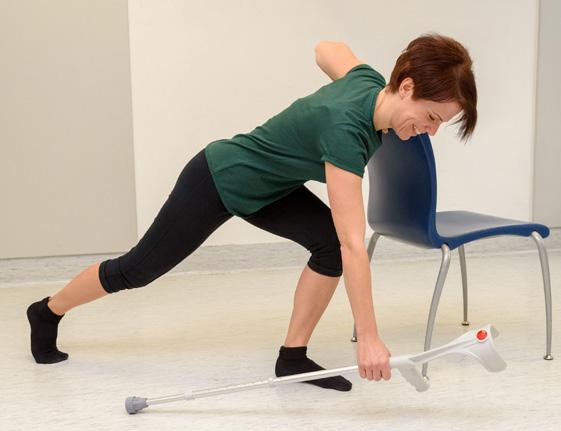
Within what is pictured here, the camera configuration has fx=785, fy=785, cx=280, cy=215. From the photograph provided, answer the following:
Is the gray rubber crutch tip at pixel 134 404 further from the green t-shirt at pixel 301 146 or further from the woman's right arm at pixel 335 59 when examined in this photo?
the woman's right arm at pixel 335 59

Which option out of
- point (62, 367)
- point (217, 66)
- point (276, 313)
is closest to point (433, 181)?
point (276, 313)

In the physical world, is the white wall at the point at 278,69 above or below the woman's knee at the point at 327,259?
above

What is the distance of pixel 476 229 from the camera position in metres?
2.23

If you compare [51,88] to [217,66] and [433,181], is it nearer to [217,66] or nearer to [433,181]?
[217,66]

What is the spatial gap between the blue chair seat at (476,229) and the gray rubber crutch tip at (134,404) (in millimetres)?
907

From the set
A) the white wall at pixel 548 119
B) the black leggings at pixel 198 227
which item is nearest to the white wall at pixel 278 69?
the white wall at pixel 548 119

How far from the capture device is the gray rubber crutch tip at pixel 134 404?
6.30ft

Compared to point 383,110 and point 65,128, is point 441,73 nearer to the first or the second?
point 383,110

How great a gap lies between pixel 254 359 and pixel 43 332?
0.62 m

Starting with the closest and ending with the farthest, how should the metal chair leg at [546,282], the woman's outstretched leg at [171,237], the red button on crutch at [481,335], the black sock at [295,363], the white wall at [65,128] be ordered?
the red button on crutch at [481,335] → the woman's outstretched leg at [171,237] → the black sock at [295,363] → the metal chair leg at [546,282] → the white wall at [65,128]

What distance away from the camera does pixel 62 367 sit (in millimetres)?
2289

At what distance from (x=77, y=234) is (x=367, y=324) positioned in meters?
2.08

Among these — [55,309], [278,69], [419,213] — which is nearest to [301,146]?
[419,213]

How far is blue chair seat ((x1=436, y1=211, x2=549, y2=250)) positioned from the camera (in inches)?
86.1
